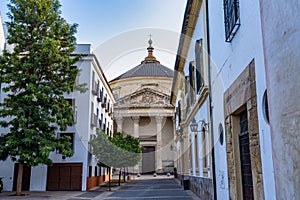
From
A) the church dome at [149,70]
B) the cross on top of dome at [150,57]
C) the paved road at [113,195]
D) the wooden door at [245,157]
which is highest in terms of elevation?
the cross on top of dome at [150,57]

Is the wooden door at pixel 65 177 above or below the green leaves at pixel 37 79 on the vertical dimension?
below

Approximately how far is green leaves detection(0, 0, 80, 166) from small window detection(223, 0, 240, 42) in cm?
1170

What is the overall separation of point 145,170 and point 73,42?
83.0 ft

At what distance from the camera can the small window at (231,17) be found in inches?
204

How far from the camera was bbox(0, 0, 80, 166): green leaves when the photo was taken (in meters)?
15.3

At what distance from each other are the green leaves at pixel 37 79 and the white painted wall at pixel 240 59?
10.3m

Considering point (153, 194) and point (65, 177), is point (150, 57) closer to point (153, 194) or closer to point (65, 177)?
point (65, 177)

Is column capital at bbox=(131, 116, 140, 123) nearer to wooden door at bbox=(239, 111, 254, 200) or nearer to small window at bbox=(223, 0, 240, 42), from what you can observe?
small window at bbox=(223, 0, 240, 42)

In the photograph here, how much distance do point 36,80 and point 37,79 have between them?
0.07 meters

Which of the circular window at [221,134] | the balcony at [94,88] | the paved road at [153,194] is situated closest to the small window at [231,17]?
the circular window at [221,134]

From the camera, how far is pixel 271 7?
2.86 m

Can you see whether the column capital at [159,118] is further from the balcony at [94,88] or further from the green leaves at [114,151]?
the balcony at [94,88]

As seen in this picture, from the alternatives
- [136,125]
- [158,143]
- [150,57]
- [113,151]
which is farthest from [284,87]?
[150,57]

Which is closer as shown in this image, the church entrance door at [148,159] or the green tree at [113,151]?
the green tree at [113,151]
